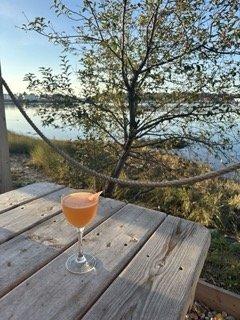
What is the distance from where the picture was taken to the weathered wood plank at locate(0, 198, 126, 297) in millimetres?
1172

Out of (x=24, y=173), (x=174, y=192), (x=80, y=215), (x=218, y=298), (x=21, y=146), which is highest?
(x=80, y=215)

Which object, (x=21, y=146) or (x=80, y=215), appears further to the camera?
(x=21, y=146)

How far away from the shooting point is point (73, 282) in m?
1.13

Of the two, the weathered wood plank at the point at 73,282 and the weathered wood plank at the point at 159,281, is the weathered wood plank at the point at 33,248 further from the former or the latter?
the weathered wood plank at the point at 159,281

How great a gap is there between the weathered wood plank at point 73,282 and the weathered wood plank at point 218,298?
45.8 inches

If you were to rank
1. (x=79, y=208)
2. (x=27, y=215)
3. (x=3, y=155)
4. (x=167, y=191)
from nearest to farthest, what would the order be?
(x=79, y=208), (x=27, y=215), (x=3, y=155), (x=167, y=191)

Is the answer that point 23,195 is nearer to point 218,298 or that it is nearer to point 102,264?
point 102,264

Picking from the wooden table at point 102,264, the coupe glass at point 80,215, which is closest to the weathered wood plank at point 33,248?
the wooden table at point 102,264

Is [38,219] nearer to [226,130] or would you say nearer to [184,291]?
[184,291]

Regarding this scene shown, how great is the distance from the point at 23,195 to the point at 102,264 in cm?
85

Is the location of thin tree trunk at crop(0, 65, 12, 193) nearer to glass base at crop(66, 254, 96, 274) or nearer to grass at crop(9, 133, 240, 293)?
grass at crop(9, 133, 240, 293)

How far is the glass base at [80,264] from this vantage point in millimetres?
1204

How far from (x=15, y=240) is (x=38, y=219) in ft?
0.69

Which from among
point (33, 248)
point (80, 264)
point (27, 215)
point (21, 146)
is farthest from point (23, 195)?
point (21, 146)
